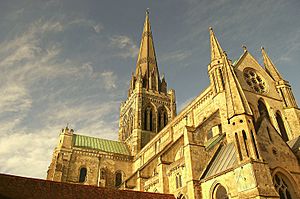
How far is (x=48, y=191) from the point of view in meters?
16.5

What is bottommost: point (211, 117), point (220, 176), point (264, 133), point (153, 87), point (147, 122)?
point (220, 176)

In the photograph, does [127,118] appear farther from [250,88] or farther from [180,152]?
[250,88]

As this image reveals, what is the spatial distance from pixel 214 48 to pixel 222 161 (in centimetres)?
1375

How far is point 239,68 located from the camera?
2536 cm

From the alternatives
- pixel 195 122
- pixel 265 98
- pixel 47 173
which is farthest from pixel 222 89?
pixel 47 173

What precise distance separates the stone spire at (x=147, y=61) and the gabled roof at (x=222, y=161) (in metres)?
31.7

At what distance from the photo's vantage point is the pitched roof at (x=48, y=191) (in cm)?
1544

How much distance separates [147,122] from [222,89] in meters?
22.7

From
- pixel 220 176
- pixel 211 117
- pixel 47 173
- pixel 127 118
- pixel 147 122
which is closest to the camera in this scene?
pixel 220 176

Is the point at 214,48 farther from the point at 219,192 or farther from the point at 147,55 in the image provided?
the point at 147,55

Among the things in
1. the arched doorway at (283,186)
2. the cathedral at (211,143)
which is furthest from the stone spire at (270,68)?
the arched doorway at (283,186)

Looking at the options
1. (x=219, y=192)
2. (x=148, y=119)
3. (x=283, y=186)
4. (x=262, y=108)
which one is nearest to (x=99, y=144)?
(x=148, y=119)

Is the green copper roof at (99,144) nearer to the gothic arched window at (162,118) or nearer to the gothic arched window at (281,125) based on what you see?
the gothic arched window at (162,118)

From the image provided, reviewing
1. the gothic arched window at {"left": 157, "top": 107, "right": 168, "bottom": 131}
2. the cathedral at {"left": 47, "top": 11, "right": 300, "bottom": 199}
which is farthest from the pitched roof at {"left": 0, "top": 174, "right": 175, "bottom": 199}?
the gothic arched window at {"left": 157, "top": 107, "right": 168, "bottom": 131}
